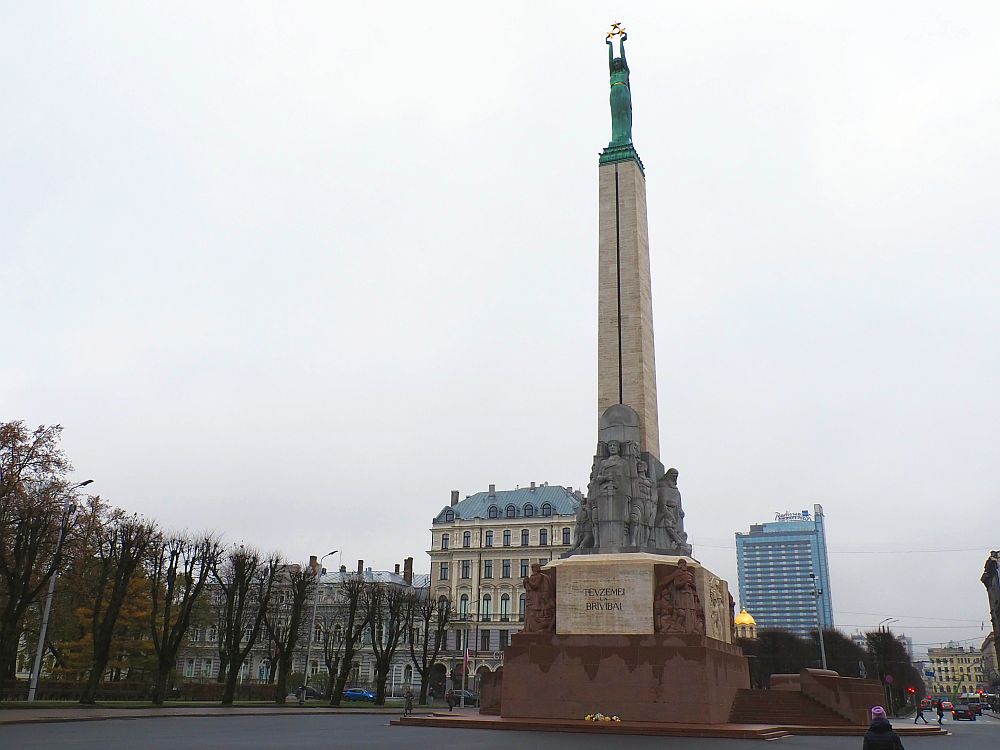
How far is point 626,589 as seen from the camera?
21.2 m

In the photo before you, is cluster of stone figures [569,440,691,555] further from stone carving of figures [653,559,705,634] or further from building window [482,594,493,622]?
building window [482,594,493,622]

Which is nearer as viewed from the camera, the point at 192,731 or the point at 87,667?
the point at 192,731

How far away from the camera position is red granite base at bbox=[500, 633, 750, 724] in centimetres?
1936

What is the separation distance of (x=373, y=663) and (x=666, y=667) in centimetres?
6736

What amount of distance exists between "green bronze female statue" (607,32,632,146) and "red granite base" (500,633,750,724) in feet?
53.9

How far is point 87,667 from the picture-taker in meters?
44.6

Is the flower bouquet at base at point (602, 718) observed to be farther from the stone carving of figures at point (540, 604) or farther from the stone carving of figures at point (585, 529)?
the stone carving of figures at point (585, 529)

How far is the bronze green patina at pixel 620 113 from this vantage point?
28.0 m

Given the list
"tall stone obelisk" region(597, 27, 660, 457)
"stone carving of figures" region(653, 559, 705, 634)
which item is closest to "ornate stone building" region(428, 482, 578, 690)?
"tall stone obelisk" region(597, 27, 660, 457)

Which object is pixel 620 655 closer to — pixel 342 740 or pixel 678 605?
pixel 678 605

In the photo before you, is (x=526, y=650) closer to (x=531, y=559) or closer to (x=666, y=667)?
(x=666, y=667)

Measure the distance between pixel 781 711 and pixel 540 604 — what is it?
269 inches

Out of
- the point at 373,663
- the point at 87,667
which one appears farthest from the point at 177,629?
the point at 373,663

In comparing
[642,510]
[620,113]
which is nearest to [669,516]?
[642,510]
